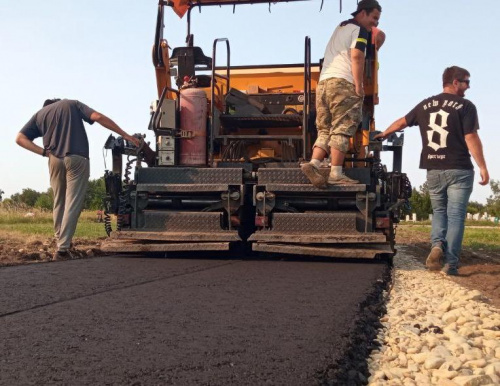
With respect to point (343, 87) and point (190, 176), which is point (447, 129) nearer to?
point (343, 87)

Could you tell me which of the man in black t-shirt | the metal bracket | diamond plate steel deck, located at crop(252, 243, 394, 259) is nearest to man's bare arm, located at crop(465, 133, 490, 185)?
the man in black t-shirt

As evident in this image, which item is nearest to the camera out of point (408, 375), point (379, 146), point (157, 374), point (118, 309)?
point (157, 374)

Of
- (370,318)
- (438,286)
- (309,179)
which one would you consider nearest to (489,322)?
(370,318)

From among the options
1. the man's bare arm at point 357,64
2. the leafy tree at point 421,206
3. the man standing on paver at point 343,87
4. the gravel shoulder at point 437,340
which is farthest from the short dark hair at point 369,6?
the leafy tree at point 421,206

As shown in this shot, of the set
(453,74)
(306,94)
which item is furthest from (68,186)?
(453,74)

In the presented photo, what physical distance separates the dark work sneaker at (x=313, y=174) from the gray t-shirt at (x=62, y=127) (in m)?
Result: 2.60

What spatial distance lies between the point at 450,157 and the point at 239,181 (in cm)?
232

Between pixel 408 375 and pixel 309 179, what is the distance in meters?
4.00

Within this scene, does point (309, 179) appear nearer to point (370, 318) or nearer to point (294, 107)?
point (294, 107)

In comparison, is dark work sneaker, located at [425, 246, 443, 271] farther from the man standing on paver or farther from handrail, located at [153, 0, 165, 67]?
handrail, located at [153, 0, 165, 67]

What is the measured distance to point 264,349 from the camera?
2.35 m

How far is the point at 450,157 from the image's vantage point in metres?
5.92

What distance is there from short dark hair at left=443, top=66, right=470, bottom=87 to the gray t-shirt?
4009 millimetres

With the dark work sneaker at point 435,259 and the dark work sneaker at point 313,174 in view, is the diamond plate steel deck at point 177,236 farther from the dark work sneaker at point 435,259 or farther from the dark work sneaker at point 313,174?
the dark work sneaker at point 435,259
